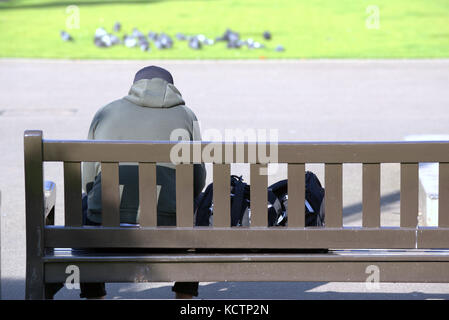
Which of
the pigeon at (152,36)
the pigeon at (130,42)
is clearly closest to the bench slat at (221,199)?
the pigeon at (130,42)

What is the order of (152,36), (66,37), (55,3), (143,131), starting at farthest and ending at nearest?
(55,3), (66,37), (152,36), (143,131)

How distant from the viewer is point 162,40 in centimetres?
2164

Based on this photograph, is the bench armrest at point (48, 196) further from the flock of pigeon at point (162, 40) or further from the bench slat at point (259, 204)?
the flock of pigeon at point (162, 40)

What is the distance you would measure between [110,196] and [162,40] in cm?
1773

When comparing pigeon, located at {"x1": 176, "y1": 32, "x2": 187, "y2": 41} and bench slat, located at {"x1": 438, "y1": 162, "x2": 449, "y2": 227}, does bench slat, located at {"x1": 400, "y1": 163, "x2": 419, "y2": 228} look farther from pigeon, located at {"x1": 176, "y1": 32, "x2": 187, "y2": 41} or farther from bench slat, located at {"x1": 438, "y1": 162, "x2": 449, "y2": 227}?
pigeon, located at {"x1": 176, "y1": 32, "x2": 187, "y2": 41}

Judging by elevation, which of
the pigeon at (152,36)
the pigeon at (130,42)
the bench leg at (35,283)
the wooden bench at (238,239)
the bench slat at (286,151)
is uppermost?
the pigeon at (152,36)

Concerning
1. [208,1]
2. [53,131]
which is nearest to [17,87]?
[53,131]

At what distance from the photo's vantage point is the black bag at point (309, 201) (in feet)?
14.5

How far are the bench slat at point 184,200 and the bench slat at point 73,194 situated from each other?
471 mm

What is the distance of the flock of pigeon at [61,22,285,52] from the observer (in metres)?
21.6

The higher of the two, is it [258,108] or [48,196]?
[258,108]

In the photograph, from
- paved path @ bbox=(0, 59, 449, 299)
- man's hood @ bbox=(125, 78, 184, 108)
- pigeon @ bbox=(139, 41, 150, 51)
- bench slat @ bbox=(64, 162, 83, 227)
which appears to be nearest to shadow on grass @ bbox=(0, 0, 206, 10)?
pigeon @ bbox=(139, 41, 150, 51)

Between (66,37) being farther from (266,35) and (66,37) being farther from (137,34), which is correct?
(266,35)

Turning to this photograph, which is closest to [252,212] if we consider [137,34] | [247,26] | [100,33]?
[137,34]
